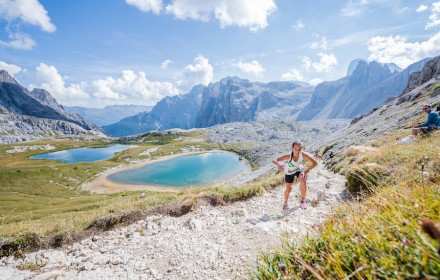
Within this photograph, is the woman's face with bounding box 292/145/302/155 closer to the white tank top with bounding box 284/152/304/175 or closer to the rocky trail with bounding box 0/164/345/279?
the white tank top with bounding box 284/152/304/175

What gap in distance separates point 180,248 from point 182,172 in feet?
340

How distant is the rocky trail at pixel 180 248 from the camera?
6.29 meters

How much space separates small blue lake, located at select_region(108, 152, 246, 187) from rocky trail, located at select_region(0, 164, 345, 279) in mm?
70053

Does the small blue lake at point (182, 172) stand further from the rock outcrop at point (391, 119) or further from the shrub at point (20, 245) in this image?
the shrub at point (20, 245)

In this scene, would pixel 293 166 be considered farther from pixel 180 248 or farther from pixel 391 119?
pixel 391 119

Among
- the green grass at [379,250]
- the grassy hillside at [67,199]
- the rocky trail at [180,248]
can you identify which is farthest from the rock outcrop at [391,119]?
the green grass at [379,250]

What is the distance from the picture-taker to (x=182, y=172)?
109 meters

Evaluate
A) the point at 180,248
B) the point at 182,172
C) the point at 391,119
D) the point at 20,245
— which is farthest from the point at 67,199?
the point at 391,119

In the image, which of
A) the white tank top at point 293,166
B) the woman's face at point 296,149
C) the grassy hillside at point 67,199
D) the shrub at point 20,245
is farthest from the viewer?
the white tank top at point 293,166

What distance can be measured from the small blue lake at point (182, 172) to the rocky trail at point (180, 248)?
70.1 metres

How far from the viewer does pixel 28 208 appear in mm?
45000

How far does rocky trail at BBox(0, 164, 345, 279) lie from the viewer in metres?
6.29

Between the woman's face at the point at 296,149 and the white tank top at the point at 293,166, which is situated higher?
the woman's face at the point at 296,149

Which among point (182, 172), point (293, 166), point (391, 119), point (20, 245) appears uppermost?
point (391, 119)
